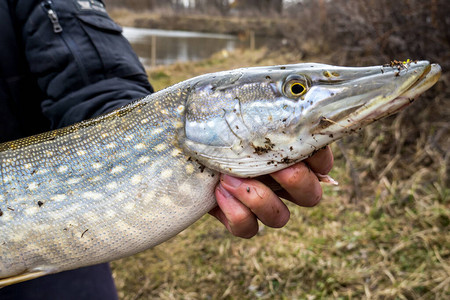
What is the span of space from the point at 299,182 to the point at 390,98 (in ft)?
1.44

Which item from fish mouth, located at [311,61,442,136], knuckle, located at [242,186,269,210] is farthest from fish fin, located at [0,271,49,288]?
fish mouth, located at [311,61,442,136]

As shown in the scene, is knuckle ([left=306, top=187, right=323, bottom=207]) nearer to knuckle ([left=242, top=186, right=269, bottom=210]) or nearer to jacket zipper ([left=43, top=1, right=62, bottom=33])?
knuckle ([left=242, top=186, right=269, bottom=210])

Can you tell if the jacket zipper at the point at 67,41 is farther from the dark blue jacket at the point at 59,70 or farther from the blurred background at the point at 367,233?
the blurred background at the point at 367,233

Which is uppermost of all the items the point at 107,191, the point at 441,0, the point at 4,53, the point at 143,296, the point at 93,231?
the point at 441,0

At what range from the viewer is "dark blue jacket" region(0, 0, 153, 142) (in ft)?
6.24

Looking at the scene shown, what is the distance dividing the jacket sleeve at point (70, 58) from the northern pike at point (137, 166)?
0.41 meters

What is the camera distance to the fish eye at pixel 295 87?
1.27 meters

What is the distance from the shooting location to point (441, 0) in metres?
3.83

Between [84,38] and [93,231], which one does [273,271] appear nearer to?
[93,231]

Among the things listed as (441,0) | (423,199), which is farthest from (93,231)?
(441,0)

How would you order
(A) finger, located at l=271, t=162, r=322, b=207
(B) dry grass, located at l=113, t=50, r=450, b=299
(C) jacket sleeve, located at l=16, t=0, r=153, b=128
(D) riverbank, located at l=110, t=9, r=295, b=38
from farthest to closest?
(D) riverbank, located at l=110, t=9, r=295, b=38, (B) dry grass, located at l=113, t=50, r=450, b=299, (C) jacket sleeve, located at l=16, t=0, r=153, b=128, (A) finger, located at l=271, t=162, r=322, b=207

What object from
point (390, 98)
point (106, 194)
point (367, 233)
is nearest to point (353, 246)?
point (367, 233)

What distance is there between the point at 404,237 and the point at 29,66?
3017mm

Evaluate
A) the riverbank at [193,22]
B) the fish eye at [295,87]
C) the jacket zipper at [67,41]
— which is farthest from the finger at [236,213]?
the riverbank at [193,22]
